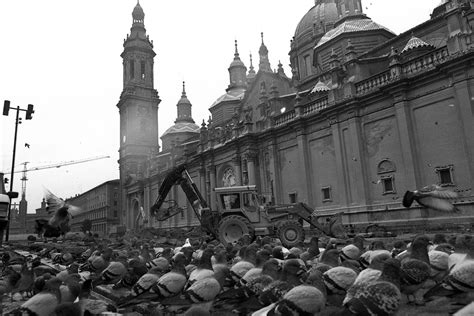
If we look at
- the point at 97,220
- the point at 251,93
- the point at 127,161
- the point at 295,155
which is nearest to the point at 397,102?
the point at 295,155

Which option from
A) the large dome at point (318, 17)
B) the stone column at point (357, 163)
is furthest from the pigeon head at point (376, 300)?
the large dome at point (318, 17)

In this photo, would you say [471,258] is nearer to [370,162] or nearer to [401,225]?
[401,225]

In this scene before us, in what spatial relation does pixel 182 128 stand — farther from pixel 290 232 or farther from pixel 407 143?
pixel 290 232

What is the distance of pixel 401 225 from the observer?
75.2ft

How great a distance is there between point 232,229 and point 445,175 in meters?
13.7

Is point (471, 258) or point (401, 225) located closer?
point (471, 258)

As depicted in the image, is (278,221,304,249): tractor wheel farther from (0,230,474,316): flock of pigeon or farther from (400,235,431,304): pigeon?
(400,235,431,304): pigeon

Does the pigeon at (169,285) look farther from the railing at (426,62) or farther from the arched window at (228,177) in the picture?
the arched window at (228,177)

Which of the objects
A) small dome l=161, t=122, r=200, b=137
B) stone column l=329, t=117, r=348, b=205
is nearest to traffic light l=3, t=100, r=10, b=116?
stone column l=329, t=117, r=348, b=205

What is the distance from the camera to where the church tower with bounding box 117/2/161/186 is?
67.1 metres

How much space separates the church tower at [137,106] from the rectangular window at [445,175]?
51852mm

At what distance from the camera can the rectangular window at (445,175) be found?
22.0m

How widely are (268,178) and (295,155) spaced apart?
3.94 metres

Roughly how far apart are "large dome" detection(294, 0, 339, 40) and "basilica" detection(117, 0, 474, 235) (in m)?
0.17
